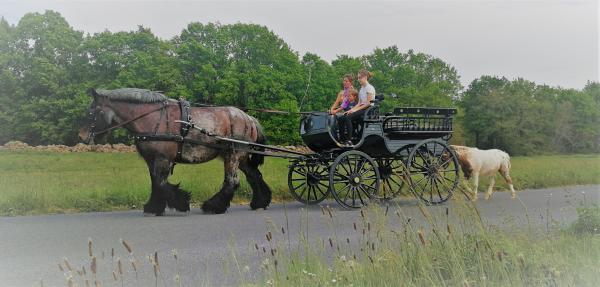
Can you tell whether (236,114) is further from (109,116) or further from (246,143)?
(109,116)

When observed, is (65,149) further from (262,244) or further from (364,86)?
(262,244)

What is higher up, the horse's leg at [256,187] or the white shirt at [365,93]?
the white shirt at [365,93]

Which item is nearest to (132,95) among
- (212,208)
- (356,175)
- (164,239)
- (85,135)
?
(85,135)

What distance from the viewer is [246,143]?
10.6m

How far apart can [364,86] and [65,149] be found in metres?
14.7

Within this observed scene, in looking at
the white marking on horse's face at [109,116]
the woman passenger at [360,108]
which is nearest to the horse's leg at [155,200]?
the white marking on horse's face at [109,116]

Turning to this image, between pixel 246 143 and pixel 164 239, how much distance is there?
3.51 m

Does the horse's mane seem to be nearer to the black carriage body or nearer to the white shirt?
the black carriage body

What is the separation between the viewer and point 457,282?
4547 mm

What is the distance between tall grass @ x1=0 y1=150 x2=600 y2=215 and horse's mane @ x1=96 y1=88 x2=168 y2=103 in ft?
6.70

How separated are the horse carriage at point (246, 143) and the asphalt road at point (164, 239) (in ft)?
1.51

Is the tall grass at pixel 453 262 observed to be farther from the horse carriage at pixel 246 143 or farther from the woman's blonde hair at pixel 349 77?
the woman's blonde hair at pixel 349 77

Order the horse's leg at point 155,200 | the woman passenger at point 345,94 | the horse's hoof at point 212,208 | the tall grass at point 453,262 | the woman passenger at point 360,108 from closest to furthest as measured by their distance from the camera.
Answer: the tall grass at point 453,262, the horse's leg at point 155,200, the horse's hoof at point 212,208, the woman passenger at point 360,108, the woman passenger at point 345,94

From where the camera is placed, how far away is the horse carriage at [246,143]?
9.80 metres
